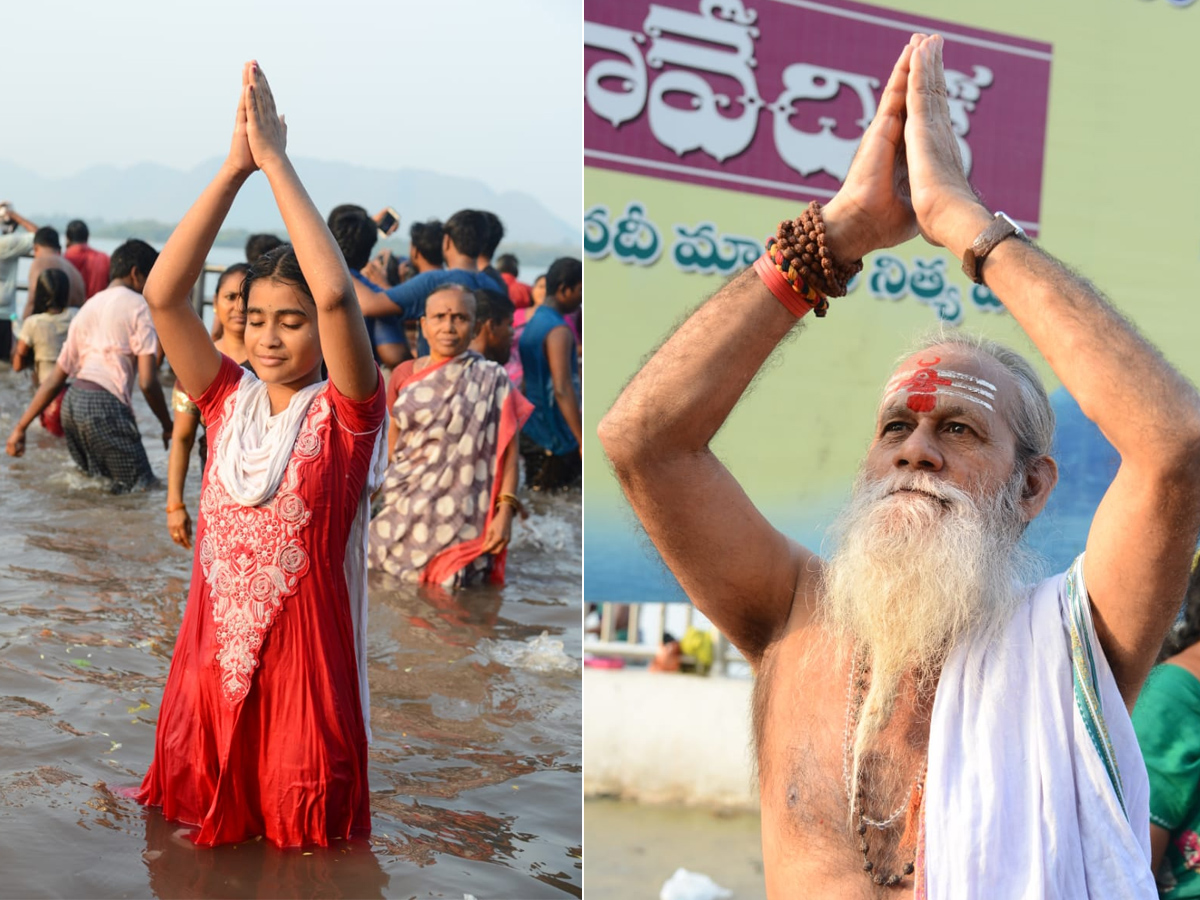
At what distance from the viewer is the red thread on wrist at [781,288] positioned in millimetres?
2041

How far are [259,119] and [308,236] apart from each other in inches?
12.6

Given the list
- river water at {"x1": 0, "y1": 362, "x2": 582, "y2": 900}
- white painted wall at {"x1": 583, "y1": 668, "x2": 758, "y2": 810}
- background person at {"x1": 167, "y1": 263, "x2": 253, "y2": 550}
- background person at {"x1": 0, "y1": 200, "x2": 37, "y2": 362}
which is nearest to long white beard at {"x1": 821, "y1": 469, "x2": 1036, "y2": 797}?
river water at {"x1": 0, "y1": 362, "x2": 582, "y2": 900}

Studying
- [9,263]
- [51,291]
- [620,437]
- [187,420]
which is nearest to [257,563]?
[620,437]

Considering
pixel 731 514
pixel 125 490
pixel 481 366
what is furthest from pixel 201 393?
pixel 125 490

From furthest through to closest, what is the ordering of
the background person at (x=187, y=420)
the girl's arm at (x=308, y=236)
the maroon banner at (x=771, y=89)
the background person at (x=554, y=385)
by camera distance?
the background person at (x=554, y=385) < the maroon banner at (x=771, y=89) < the background person at (x=187, y=420) < the girl's arm at (x=308, y=236)

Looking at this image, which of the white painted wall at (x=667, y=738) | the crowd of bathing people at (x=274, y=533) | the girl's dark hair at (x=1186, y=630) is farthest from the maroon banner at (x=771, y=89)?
the girl's dark hair at (x=1186, y=630)

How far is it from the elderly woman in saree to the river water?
21 centimetres

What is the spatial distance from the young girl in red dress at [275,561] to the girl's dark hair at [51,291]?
942 cm

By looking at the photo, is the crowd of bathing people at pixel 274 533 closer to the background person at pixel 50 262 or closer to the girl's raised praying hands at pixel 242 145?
the girl's raised praying hands at pixel 242 145

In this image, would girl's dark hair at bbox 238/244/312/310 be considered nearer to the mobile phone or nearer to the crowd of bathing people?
the crowd of bathing people

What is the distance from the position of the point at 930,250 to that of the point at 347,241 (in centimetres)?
322

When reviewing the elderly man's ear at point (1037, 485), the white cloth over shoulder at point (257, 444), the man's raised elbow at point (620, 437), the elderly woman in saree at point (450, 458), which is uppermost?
the man's raised elbow at point (620, 437)

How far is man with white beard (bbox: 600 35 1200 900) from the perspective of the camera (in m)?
1.82

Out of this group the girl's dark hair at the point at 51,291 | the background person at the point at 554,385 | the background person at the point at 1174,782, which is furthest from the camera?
the girl's dark hair at the point at 51,291
